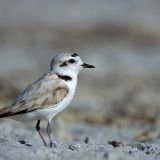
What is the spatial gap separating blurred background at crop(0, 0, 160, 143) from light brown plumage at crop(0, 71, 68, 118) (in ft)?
6.53

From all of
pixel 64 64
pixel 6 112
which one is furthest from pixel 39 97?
pixel 64 64

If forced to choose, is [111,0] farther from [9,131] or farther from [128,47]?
[9,131]

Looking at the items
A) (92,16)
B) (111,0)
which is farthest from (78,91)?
(111,0)

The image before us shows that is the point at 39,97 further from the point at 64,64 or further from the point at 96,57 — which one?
the point at 96,57

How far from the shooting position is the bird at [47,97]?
8.78m

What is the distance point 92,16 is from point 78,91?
66.8 feet

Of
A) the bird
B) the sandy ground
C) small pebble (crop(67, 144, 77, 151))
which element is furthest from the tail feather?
small pebble (crop(67, 144, 77, 151))

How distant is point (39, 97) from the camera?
8.82m

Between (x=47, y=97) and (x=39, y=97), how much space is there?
0.09 metres

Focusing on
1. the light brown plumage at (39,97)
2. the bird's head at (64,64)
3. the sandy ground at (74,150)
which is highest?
the bird's head at (64,64)

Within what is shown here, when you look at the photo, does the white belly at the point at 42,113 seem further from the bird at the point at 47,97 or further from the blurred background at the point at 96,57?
the blurred background at the point at 96,57

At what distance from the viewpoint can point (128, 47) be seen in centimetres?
2909

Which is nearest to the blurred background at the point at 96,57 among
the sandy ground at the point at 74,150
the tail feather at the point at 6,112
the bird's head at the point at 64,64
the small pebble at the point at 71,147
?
the sandy ground at the point at 74,150

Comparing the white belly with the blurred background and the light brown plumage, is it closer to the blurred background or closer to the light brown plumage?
the light brown plumage
